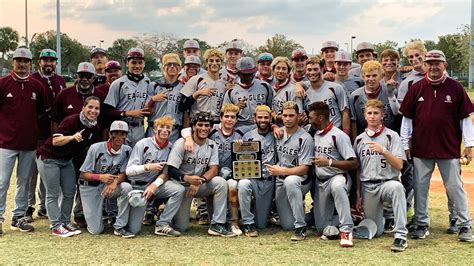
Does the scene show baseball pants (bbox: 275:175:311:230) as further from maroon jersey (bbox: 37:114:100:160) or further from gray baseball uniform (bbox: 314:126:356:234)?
maroon jersey (bbox: 37:114:100:160)

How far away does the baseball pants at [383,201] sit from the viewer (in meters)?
6.05

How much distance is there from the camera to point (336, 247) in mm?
6039

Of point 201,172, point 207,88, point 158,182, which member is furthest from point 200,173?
point 207,88

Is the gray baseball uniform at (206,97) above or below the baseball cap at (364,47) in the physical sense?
below

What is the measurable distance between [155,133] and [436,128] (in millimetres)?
3680

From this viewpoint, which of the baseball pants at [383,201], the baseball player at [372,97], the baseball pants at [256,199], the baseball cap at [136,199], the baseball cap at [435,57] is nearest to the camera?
the baseball pants at [383,201]

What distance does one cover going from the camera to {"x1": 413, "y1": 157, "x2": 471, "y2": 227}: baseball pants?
20.9 ft

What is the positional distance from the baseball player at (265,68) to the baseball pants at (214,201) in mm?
Answer: 2158

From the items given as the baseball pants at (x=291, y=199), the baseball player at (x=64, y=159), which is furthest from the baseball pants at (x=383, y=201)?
the baseball player at (x=64, y=159)

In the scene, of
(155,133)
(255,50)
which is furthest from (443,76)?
(255,50)

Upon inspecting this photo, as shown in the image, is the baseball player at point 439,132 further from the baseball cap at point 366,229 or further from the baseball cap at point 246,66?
the baseball cap at point 246,66

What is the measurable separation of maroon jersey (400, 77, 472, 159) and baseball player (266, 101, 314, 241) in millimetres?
1429

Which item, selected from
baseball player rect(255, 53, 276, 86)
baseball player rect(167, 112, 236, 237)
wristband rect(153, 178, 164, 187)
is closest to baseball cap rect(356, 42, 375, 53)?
baseball player rect(255, 53, 276, 86)

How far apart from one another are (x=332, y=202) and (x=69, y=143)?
3.55 m
